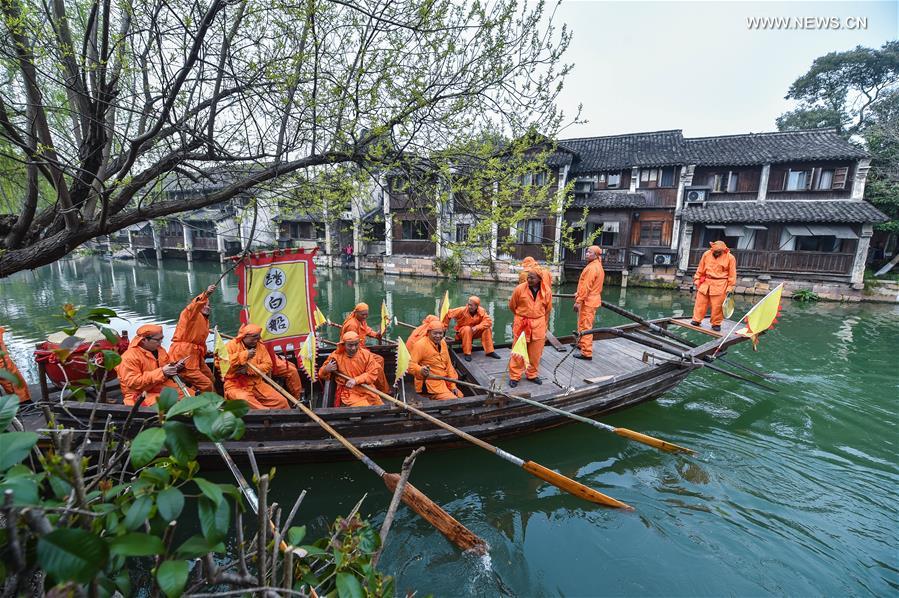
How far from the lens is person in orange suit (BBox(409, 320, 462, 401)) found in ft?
20.6

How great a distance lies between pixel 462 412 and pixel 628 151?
23.2 m

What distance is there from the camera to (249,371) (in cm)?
557

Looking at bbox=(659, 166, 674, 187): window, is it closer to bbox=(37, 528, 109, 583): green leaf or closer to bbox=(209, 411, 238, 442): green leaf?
bbox=(209, 411, 238, 442): green leaf

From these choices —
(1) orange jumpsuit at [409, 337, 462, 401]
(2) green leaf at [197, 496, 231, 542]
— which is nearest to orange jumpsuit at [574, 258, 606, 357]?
(1) orange jumpsuit at [409, 337, 462, 401]

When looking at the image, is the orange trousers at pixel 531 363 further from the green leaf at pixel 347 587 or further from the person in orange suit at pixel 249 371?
the green leaf at pixel 347 587

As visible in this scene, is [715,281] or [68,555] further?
[715,281]

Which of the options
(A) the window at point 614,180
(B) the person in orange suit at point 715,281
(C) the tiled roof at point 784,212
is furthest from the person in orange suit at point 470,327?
(A) the window at point 614,180

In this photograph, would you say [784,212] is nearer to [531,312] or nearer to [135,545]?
[531,312]

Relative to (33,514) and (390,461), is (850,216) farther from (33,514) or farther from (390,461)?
(33,514)

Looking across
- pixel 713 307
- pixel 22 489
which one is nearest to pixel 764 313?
pixel 713 307

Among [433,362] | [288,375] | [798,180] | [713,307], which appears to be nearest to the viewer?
[288,375]

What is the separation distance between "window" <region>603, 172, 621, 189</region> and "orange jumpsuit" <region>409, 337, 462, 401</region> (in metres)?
20.4

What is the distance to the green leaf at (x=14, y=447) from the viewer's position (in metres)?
1.13

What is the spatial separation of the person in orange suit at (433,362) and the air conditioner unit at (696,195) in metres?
20.5
